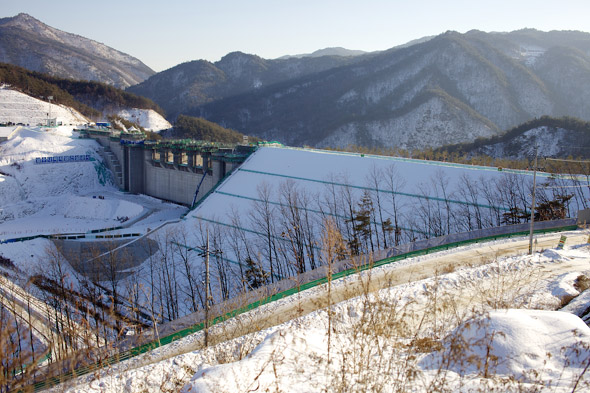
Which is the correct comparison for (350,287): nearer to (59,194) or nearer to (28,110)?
(59,194)

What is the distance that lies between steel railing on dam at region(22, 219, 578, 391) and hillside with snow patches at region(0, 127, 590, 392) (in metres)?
0.69

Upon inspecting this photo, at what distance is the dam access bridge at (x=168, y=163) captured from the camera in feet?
117

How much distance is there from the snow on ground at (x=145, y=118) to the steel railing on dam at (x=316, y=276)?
2635 inches

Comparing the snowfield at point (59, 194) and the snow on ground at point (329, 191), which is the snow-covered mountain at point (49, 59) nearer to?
the snowfield at point (59, 194)

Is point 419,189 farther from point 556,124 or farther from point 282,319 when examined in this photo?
point 556,124

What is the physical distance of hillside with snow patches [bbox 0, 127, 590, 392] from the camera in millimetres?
4953

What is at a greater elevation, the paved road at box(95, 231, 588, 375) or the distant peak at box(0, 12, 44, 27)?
the distant peak at box(0, 12, 44, 27)

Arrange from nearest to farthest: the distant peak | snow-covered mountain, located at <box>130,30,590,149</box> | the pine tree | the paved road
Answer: the paved road < the pine tree < snow-covered mountain, located at <box>130,30,590,149</box> < the distant peak

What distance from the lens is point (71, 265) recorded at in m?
25.8

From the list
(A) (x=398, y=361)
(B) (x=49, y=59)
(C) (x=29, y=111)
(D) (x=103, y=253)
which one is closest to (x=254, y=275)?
(D) (x=103, y=253)

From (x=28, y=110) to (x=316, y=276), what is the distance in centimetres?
6191

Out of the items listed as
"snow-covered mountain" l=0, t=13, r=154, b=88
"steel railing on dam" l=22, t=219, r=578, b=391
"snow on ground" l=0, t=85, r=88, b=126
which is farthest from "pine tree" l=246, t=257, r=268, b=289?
"snow-covered mountain" l=0, t=13, r=154, b=88

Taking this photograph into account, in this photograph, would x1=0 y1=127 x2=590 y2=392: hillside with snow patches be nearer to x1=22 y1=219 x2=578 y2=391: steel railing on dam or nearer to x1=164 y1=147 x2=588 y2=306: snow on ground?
x1=164 y1=147 x2=588 y2=306: snow on ground

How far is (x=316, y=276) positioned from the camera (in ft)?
41.2
